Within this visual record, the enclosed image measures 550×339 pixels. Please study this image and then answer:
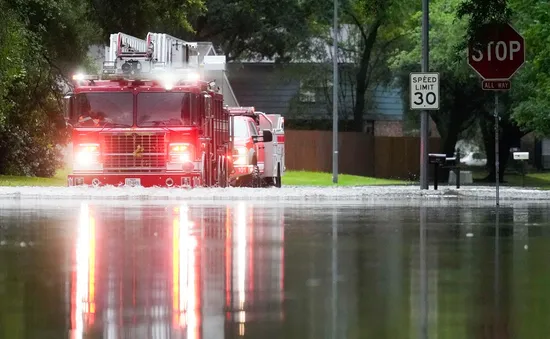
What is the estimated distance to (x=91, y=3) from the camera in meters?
46.2

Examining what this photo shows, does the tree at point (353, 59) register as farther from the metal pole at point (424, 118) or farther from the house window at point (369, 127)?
the metal pole at point (424, 118)

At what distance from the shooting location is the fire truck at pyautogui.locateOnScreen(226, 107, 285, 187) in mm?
42500

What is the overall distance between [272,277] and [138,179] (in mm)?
22000

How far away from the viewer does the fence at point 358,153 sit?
2852 inches

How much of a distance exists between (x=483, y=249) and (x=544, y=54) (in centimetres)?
2966

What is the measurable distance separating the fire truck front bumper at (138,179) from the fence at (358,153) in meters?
36.0

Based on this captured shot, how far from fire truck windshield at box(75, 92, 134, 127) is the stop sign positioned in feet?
28.3

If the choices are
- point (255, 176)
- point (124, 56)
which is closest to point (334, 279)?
point (124, 56)

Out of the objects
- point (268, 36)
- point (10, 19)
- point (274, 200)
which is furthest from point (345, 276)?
point (268, 36)

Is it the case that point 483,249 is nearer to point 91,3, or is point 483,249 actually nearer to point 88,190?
point 88,190

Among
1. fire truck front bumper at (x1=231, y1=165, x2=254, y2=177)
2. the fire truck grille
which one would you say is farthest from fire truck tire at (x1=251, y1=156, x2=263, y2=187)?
the fire truck grille

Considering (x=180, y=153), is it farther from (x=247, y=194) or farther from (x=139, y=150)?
(x=247, y=194)

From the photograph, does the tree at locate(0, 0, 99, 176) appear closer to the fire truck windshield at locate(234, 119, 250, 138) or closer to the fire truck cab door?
the fire truck windshield at locate(234, 119, 250, 138)

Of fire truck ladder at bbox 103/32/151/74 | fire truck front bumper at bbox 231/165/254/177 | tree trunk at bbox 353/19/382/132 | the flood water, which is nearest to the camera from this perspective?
the flood water
